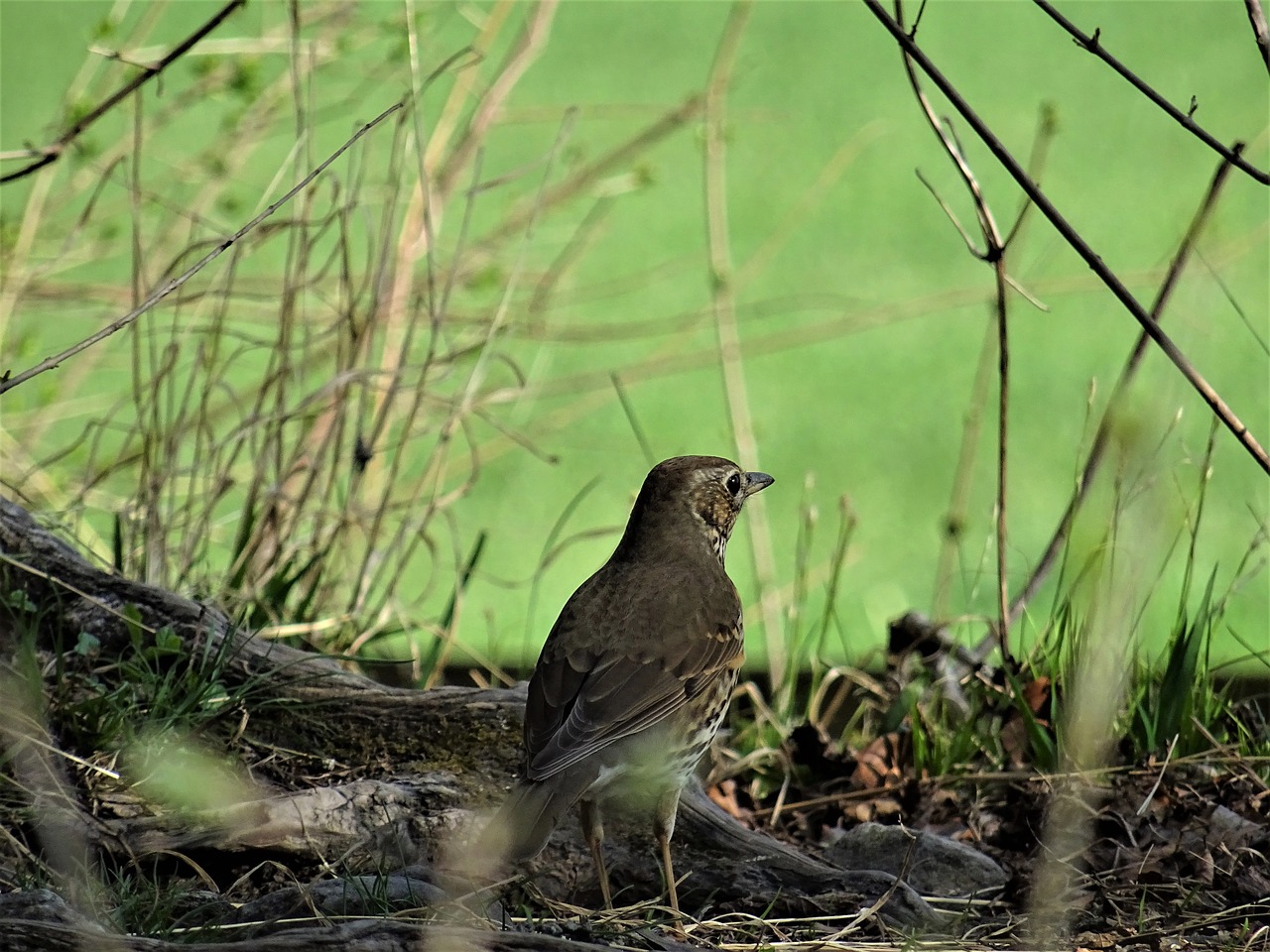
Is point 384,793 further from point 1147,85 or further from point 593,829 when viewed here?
point 1147,85

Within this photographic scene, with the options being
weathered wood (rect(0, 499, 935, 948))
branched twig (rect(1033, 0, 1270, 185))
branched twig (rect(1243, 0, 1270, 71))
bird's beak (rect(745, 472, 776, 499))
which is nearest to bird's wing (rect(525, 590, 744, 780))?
weathered wood (rect(0, 499, 935, 948))

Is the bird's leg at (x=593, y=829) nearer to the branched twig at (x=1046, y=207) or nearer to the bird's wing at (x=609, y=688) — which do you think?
the bird's wing at (x=609, y=688)

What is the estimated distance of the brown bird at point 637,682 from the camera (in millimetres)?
2818

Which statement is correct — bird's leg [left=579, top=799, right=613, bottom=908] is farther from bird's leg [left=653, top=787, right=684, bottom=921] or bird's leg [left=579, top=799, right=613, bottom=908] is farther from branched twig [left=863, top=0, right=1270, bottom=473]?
branched twig [left=863, top=0, right=1270, bottom=473]

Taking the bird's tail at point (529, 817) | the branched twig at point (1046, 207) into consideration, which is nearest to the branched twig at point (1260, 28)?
the branched twig at point (1046, 207)

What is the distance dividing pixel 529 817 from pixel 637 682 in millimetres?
367

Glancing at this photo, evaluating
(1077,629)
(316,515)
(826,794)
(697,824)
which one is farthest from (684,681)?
(316,515)

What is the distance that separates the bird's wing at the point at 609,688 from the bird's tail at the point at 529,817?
31mm

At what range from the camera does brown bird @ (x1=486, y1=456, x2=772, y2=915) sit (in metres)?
2.82

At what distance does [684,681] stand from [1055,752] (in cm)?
105

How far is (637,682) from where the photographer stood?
118 inches

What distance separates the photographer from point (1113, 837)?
331cm

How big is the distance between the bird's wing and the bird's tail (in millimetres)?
31

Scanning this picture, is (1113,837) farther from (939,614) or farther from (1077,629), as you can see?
(939,614)
